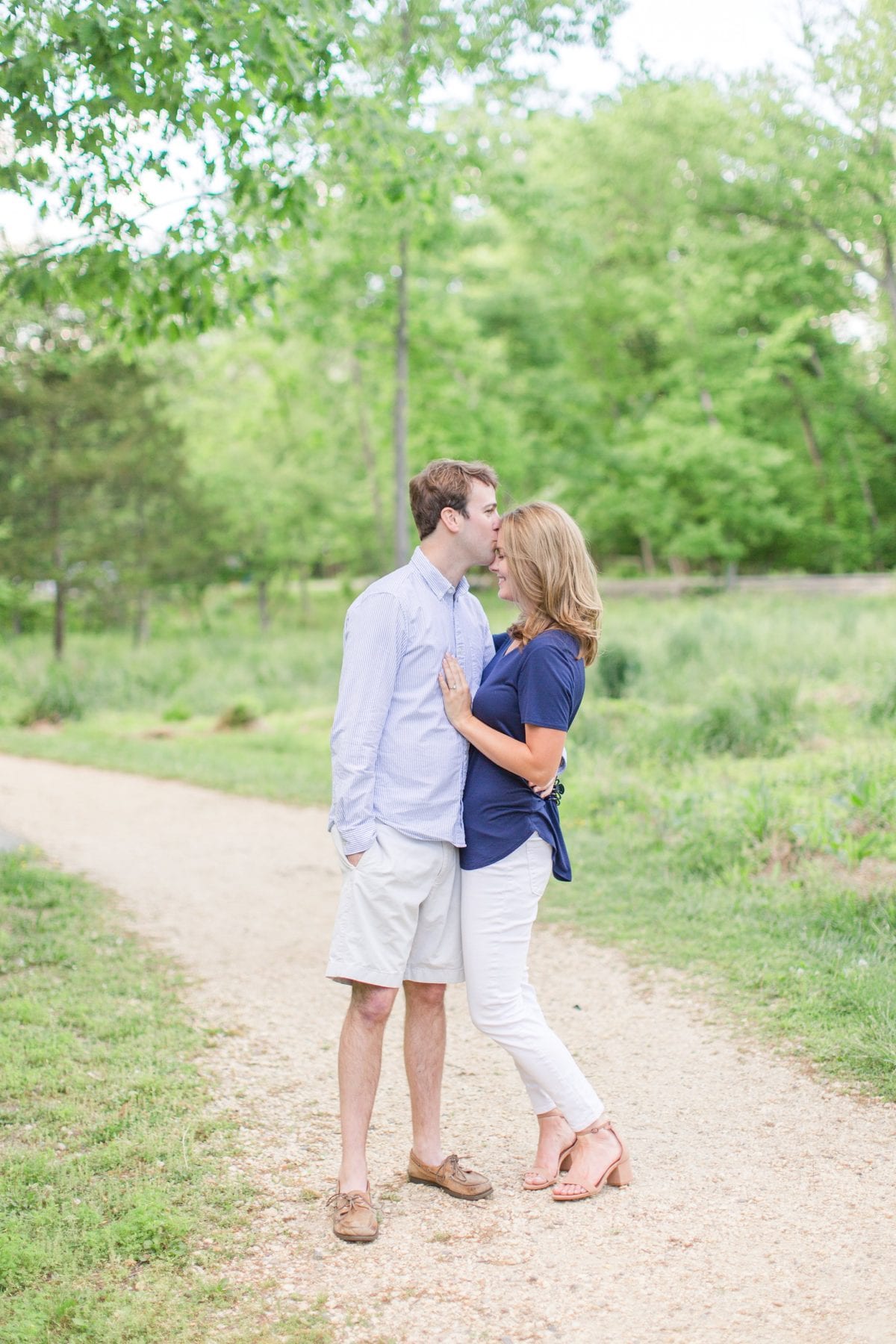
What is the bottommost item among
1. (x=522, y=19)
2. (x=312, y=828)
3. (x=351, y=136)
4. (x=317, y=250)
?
(x=312, y=828)

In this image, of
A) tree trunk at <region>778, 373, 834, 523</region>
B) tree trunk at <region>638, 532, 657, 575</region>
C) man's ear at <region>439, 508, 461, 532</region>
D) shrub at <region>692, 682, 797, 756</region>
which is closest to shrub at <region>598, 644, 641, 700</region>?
shrub at <region>692, 682, 797, 756</region>

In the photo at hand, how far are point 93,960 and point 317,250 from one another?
13794 mm

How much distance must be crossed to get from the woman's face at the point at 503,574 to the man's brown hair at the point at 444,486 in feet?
0.52

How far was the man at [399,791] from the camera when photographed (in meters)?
3.18

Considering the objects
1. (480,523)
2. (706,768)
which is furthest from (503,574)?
(706,768)

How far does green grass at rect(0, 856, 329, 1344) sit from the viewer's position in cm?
283

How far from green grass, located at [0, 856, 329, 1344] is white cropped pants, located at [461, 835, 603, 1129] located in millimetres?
899

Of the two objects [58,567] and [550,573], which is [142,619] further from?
[550,573]

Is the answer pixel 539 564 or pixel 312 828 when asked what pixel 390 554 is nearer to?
pixel 312 828

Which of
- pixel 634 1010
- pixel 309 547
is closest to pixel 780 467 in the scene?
pixel 309 547

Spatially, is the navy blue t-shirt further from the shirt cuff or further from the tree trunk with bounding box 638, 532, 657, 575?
the tree trunk with bounding box 638, 532, 657, 575

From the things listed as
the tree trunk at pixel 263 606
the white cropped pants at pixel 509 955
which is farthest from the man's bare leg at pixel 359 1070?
the tree trunk at pixel 263 606

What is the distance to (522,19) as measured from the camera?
12.4m

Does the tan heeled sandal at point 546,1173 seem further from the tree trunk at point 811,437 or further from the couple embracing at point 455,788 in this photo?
the tree trunk at point 811,437
